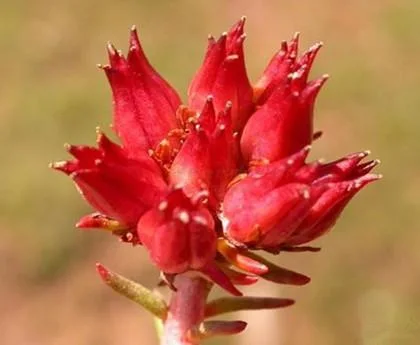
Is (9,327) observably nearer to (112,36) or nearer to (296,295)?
(296,295)

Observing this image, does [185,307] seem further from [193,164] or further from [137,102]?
[137,102]

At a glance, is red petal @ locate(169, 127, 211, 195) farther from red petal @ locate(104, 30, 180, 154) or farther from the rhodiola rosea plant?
red petal @ locate(104, 30, 180, 154)

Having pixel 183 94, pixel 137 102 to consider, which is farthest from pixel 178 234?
pixel 183 94

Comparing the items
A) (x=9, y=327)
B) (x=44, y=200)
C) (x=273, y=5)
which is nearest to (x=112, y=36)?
(x=273, y=5)

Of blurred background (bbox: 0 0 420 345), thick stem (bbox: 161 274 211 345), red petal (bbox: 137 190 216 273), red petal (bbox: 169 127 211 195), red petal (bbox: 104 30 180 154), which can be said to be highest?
blurred background (bbox: 0 0 420 345)

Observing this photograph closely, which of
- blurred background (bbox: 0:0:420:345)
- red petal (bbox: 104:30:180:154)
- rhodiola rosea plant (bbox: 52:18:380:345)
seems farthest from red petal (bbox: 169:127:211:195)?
blurred background (bbox: 0:0:420:345)

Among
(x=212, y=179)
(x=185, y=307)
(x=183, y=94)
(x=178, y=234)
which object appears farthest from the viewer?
(x=183, y=94)
